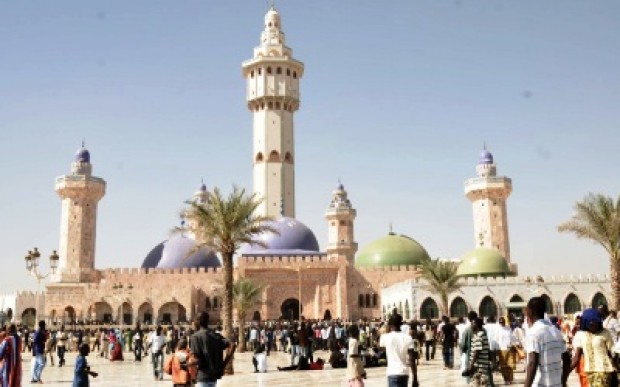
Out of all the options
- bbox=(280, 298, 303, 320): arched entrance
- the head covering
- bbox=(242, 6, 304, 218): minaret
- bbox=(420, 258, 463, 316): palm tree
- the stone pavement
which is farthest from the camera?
bbox=(242, 6, 304, 218): minaret

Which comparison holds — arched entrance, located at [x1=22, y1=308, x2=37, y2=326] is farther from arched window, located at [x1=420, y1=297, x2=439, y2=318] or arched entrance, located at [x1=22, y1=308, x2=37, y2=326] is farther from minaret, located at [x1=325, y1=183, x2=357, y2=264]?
arched window, located at [x1=420, y1=297, x2=439, y2=318]

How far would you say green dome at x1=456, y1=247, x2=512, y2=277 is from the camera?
4350cm

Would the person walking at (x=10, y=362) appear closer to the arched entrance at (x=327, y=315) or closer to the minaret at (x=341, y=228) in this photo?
the arched entrance at (x=327, y=315)

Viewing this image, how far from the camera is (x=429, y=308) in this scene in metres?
40.3

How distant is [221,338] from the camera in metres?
7.00

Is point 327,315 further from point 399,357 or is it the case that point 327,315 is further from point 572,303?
point 399,357

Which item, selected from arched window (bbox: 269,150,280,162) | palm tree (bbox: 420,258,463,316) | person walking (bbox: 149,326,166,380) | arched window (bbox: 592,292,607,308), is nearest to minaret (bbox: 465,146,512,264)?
arched window (bbox: 592,292,607,308)

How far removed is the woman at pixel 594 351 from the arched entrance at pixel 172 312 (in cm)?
4237

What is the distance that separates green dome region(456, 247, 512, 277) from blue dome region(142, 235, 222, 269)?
20158 millimetres

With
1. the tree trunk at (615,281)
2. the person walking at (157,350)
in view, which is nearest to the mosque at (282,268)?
the tree trunk at (615,281)

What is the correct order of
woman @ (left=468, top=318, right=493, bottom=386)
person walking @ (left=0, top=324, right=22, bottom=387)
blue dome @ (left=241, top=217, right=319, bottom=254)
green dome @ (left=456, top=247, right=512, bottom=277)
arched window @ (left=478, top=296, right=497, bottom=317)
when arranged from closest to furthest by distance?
1. person walking @ (left=0, top=324, right=22, bottom=387)
2. woman @ (left=468, top=318, right=493, bottom=386)
3. arched window @ (left=478, top=296, right=497, bottom=317)
4. green dome @ (left=456, top=247, right=512, bottom=277)
5. blue dome @ (left=241, top=217, right=319, bottom=254)

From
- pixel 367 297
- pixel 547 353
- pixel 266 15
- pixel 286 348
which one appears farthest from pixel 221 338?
pixel 266 15

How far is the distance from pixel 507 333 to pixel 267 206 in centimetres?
4176

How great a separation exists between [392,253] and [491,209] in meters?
9.59
